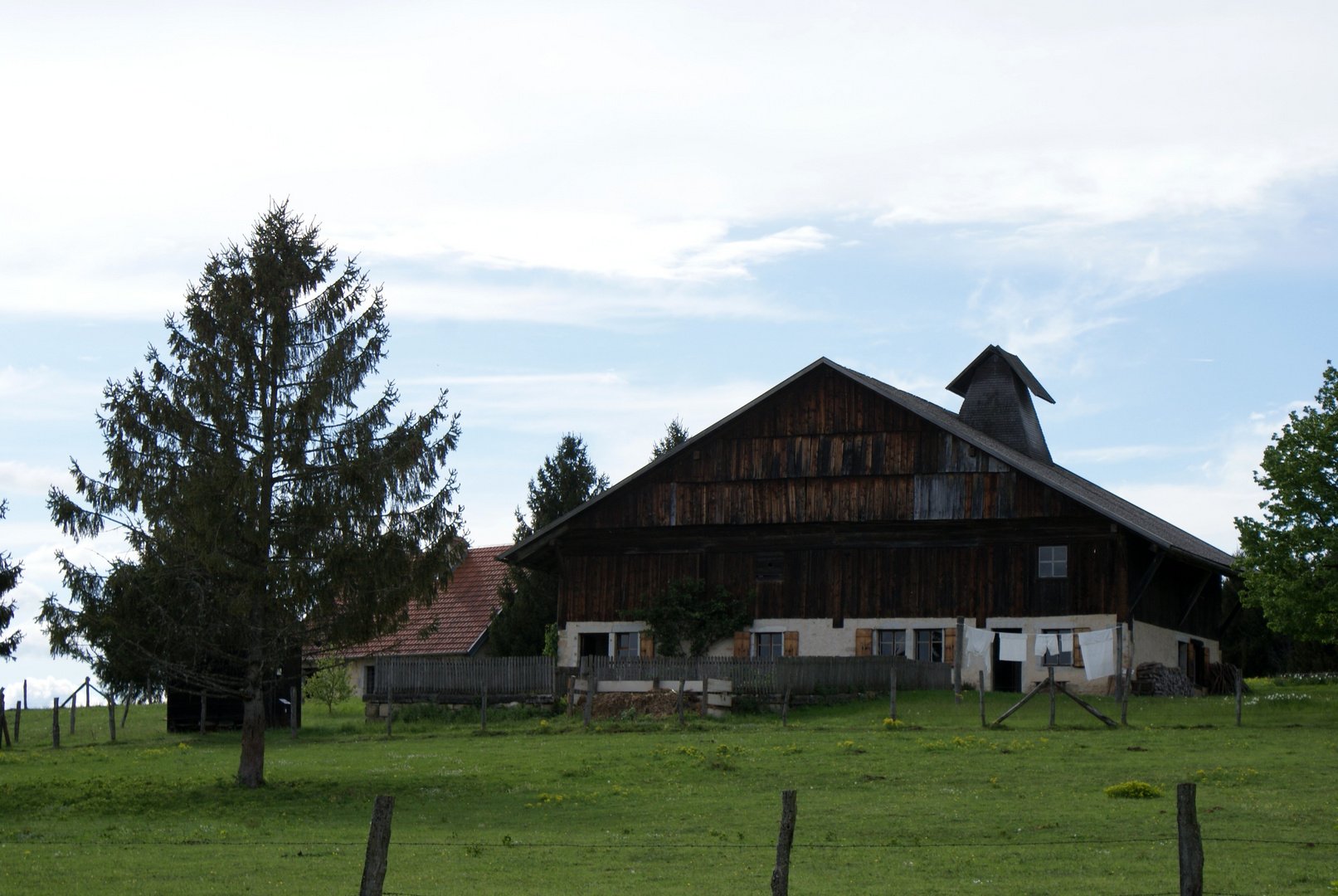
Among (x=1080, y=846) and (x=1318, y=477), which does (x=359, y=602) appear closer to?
(x=1080, y=846)

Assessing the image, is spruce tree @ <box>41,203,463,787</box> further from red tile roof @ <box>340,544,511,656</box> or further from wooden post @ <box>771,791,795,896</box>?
red tile roof @ <box>340,544,511,656</box>

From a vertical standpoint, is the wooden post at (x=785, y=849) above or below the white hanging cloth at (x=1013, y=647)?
below

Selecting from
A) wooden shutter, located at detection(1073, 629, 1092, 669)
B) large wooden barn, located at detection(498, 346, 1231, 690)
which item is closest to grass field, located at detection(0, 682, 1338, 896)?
wooden shutter, located at detection(1073, 629, 1092, 669)

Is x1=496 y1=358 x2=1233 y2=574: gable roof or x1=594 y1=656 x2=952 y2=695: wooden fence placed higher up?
x1=496 y1=358 x2=1233 y2=574: gable roof

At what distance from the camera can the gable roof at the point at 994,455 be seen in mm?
40875

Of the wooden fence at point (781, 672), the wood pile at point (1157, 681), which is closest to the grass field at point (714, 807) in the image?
the wooden fence at point (781, 672)

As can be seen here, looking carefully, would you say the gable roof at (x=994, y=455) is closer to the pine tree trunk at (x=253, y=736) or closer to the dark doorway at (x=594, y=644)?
the dark doorway at (x=594, y=644)

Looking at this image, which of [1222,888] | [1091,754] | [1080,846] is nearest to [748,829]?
[1080,846]

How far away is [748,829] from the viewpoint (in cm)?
2091

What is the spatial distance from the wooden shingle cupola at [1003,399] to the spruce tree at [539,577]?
14.7 m

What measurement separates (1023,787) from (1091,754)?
13.9 feet

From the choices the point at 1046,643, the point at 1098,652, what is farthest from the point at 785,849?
the point at 1046,643

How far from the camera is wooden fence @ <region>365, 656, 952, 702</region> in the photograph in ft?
124

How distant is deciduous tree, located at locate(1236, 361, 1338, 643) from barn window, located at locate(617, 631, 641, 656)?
60.3 ft
